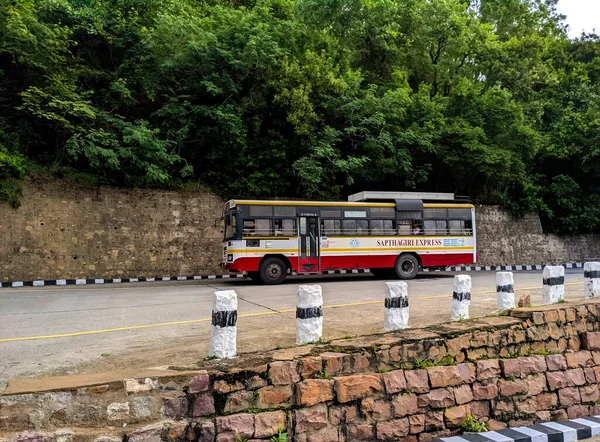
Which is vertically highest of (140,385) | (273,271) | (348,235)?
(348,235)

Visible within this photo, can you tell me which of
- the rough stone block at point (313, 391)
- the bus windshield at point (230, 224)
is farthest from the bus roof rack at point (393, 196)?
the rough stone block at point (313, 391)

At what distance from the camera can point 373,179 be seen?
20609 millimetres

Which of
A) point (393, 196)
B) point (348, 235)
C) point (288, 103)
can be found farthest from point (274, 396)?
point (288, 103)

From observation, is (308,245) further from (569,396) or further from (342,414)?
(342,414)

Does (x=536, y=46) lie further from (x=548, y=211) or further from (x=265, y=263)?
(x=265, y=263)

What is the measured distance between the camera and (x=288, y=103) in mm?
18484

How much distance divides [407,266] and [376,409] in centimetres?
1187

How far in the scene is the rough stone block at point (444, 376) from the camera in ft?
16.6

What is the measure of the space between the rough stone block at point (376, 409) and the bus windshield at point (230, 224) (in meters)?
10.2

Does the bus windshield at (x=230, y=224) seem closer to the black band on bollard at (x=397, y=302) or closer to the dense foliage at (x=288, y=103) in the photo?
the dense foliage at (x=288, y=103)

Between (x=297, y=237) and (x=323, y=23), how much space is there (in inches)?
521

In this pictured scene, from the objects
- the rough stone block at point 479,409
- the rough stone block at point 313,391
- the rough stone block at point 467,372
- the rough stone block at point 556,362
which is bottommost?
the rough stone block at point 479,409

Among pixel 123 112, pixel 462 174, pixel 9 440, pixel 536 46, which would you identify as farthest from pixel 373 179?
pixel 9 440

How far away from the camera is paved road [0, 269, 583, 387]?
493 centimetres
